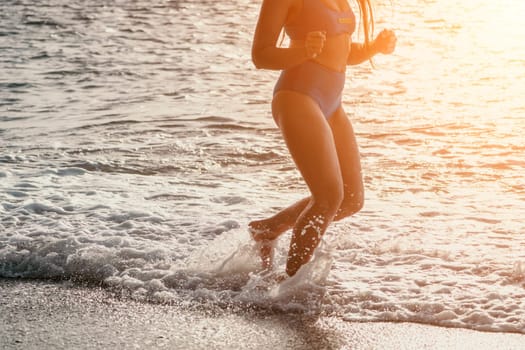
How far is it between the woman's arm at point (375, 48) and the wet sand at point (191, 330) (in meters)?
1.44

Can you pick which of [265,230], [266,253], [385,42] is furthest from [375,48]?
[266,253]

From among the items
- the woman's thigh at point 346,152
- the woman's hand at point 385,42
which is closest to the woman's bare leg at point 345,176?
the woman's thigh at point 346,152

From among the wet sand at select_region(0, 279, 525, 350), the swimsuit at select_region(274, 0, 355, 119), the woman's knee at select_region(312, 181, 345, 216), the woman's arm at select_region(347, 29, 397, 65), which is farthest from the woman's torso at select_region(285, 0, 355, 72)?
the wet sand at select_region(0, 279, 525, 350)

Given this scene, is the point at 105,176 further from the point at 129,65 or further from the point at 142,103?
the point at 129,65

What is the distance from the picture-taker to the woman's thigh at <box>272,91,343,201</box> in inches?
191

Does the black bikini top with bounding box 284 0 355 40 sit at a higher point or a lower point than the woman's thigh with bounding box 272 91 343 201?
higher

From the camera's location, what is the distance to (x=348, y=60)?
5246 mm

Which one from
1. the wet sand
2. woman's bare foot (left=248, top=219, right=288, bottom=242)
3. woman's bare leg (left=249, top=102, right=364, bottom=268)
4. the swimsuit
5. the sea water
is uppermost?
the swimsuit

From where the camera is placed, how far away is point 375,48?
521 cm

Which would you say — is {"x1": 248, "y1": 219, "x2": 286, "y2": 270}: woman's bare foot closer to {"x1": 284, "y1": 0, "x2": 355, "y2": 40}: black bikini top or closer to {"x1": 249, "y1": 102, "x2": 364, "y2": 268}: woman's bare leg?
{"x1": 249, "y1": 102, "x2": 364, "y2": 268}: woman's bare leg

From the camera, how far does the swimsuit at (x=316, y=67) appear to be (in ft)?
15.9

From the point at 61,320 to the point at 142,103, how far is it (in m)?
8.62

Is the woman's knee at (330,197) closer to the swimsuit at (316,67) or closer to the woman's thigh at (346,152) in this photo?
the woman's thigh at (346,152)

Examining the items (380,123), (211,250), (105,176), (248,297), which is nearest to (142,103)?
(380,123)
